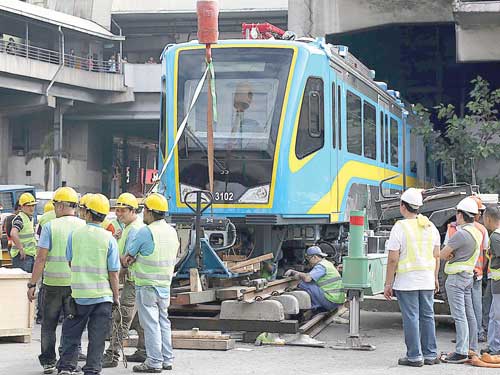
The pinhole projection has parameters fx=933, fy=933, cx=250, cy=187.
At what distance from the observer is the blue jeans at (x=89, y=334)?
26.9 ft

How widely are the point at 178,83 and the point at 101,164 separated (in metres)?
38.1

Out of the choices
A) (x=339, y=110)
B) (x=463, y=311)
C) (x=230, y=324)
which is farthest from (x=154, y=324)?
(x=339, y=110)

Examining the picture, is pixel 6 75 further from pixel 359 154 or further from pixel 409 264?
pixel 409 264

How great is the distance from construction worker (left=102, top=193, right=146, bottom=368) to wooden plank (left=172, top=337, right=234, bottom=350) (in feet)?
1.91

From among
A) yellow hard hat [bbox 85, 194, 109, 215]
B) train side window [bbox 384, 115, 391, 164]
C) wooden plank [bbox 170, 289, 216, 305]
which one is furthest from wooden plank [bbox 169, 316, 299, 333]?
train side window [bbox 384, 115, 391, 164]

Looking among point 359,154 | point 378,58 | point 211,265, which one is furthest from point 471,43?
point 211,265

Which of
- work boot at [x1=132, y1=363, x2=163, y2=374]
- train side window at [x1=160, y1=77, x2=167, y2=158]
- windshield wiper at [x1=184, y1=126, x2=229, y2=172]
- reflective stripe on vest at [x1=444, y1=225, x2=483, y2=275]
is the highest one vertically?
train side window at [x1=160, y1=77, x2=167, y2=158]

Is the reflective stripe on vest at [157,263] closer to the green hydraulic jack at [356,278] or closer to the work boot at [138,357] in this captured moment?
the work boot at [138,357]

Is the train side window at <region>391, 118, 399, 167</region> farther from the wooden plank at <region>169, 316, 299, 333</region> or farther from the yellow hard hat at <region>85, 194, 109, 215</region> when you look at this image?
the yellow hard hat at <region>85, 194, 109, 215</region>

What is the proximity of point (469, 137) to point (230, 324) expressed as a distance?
13935mm

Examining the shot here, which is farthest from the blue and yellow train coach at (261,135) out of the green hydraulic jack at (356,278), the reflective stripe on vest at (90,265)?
the reflective stripe on vest at (90,265)

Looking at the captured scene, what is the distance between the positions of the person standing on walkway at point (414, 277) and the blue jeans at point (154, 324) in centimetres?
222

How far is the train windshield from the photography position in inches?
502

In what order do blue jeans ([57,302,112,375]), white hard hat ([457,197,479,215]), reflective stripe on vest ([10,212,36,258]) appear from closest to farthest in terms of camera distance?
blue jeans ([57,302,112,375]) → white hard hat ([457,197,479,215]) → reflective stripe on vest ([10,212,36,258])
